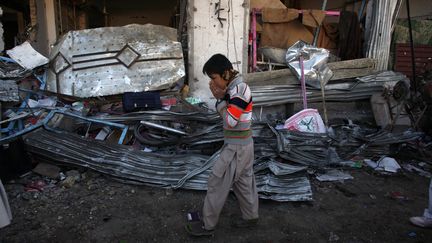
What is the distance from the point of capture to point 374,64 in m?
6.58

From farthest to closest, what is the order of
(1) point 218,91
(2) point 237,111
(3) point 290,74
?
(3) point 290,74 < (1) point 218,91 < (2) point 237,111

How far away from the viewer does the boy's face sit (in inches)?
112

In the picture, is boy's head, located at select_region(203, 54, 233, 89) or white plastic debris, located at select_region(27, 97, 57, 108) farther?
white plastic debris, located at select_region(27, 97, 57, 108)

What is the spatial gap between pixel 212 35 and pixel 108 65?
1974 mm

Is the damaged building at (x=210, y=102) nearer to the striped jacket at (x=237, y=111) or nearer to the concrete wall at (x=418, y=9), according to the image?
the concrete wall at (x=418, y=9)

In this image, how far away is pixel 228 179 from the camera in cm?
298

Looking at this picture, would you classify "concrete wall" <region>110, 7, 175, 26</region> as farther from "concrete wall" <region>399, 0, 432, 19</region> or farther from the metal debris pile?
"concrete wall" <region>399, 0, 432, 19</region>

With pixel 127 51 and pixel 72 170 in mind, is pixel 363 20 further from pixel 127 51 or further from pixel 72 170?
pixel 72 170

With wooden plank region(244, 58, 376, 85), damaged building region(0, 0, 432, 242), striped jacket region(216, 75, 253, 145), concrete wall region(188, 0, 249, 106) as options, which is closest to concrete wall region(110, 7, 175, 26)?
damaged building region(0, 0, 432, 242)

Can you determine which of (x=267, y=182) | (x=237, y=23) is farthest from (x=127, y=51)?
(x=267, y=182)

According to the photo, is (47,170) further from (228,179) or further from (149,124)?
(228,179)

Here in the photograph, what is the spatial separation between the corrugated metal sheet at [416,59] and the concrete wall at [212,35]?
3.31 m

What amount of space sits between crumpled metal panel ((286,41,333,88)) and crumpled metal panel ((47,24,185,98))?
6.74ft

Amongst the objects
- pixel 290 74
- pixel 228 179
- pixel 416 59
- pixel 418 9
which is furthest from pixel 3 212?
pixel 418 9
